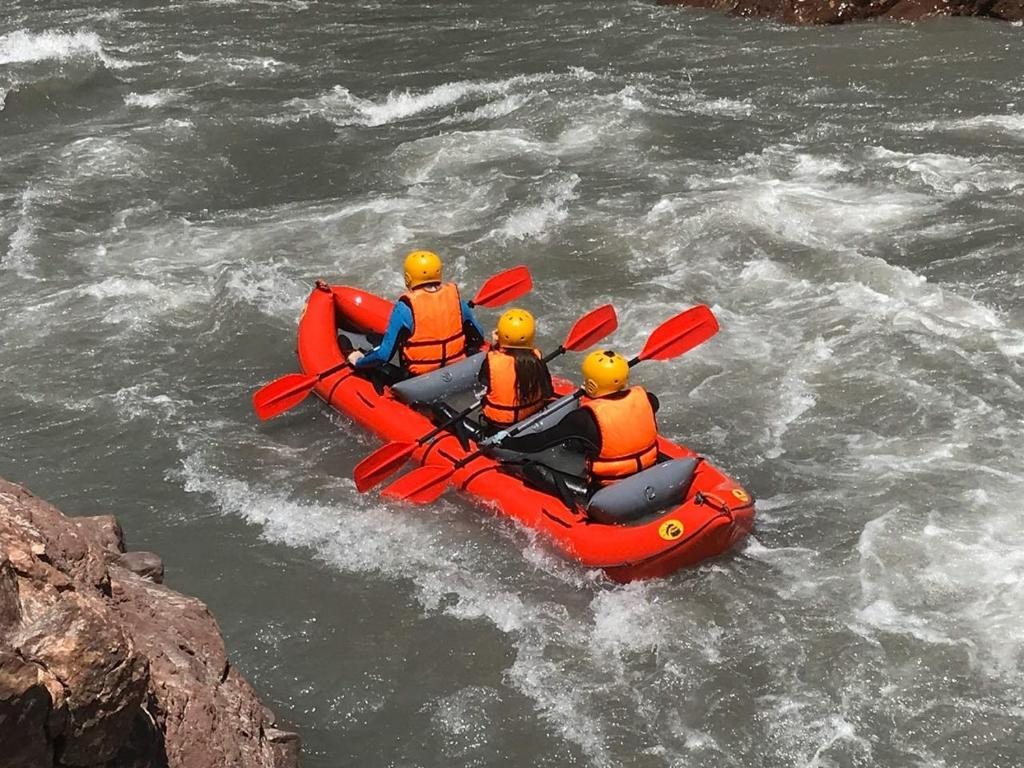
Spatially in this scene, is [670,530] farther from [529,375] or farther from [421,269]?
[421,269]

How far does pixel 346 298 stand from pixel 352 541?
2.51 metres

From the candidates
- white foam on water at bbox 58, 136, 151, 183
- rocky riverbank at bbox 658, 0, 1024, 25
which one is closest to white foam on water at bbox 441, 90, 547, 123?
white foam on water at bbox 58, 136, 151, 183

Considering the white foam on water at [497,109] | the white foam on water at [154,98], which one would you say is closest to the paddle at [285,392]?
the white foam on water at [497,109]

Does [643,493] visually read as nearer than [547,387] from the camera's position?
Yes

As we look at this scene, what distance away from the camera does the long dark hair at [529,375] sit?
682 centimetres

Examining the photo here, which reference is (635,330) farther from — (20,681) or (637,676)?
(20,681)

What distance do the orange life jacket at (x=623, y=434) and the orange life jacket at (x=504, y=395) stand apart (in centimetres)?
68

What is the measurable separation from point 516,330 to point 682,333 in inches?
56.3

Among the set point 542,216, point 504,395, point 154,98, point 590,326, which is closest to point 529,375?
point 504,395

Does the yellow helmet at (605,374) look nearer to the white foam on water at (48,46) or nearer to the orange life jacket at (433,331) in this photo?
the orange life jacket at (433,331)

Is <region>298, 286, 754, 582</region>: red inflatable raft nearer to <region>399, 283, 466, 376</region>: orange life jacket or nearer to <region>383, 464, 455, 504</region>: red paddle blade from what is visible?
<region>383, 464, 455, 504</region>: red paddle blade

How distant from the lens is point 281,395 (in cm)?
780

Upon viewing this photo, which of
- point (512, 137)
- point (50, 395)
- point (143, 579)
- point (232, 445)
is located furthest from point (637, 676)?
point (512, 137)

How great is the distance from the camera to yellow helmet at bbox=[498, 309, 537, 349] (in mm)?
6762
